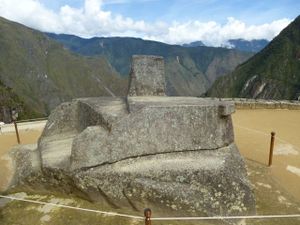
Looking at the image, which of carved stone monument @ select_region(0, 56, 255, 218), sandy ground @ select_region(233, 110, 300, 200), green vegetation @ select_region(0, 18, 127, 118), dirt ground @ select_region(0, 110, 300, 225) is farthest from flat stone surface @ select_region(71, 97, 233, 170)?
green vegetation @ select_region(0, 18, 127, 118)

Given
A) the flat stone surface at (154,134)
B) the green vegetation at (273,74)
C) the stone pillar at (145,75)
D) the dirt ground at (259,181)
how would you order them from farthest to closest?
the green vegetation at (273,74) → the stone pillar at (145,75) → the flat stone surface at (154,134) → the dirt ground at (259,181)

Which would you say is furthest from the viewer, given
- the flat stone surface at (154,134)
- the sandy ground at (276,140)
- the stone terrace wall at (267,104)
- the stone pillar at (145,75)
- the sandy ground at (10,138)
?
the stone terrace wall at (267,104)

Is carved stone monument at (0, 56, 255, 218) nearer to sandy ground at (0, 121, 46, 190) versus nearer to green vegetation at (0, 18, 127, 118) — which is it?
sandy ground at (0, 121, 46, 190)

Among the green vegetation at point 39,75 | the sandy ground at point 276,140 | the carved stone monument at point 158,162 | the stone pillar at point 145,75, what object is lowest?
the green vegetation at point 39,75

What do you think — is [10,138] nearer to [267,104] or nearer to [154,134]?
[154,134]

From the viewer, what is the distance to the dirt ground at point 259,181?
593 cm

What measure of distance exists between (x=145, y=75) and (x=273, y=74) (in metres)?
121

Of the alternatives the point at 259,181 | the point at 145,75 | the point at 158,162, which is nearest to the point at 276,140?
the point at 259,181

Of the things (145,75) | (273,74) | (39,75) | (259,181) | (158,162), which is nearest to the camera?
(158,162)

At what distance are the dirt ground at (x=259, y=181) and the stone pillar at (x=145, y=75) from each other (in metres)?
2.83

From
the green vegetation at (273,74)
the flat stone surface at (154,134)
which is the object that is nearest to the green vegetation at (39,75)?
the green vegetation at (273,74)

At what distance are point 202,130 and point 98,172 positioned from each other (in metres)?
2.01

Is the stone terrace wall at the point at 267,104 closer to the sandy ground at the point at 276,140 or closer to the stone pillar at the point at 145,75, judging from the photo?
the sandy ground at the point at 276,140

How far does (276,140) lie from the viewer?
35.6 feet
